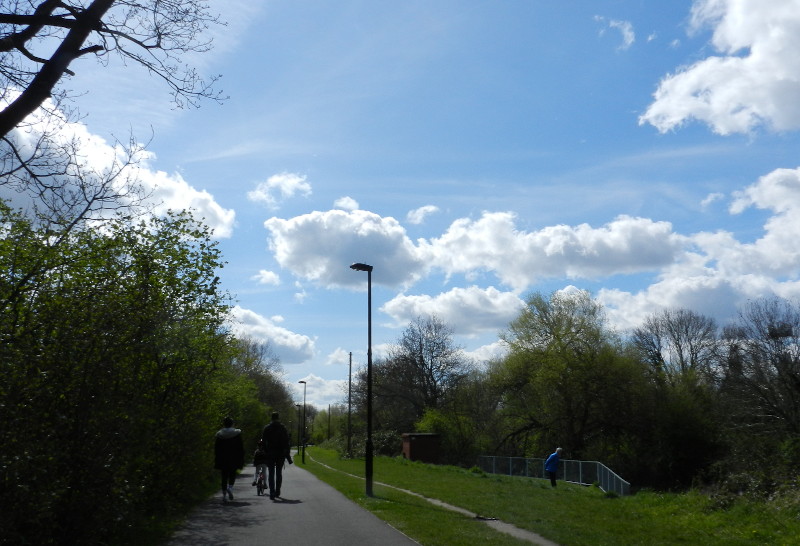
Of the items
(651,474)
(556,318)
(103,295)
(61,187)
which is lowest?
(651,474)

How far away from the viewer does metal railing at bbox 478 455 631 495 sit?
89.3 feet

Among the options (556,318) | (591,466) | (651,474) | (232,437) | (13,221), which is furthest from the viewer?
(556,318)

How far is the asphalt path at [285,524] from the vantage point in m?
10.2

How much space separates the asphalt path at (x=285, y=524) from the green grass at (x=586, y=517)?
552 millimetres

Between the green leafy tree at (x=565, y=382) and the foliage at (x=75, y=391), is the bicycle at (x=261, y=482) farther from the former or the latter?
the green leafy tree at (x=565, y=382)

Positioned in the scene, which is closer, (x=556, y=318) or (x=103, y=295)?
(x=103, y=295)

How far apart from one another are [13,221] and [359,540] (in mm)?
6603

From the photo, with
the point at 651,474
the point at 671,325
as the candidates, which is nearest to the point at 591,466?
the point at 651,474

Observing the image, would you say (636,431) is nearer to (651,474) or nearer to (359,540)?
(651,474)

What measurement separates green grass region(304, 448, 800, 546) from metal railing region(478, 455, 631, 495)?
17.9 feet

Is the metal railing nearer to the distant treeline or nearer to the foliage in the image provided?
the distant treeline

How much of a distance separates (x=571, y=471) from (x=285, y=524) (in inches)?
861

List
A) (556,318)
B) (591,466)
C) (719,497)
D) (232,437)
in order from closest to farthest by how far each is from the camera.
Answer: (232,437)
(719,497)
(591,466)
(556,318)

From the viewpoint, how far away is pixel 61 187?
8.17 meters
